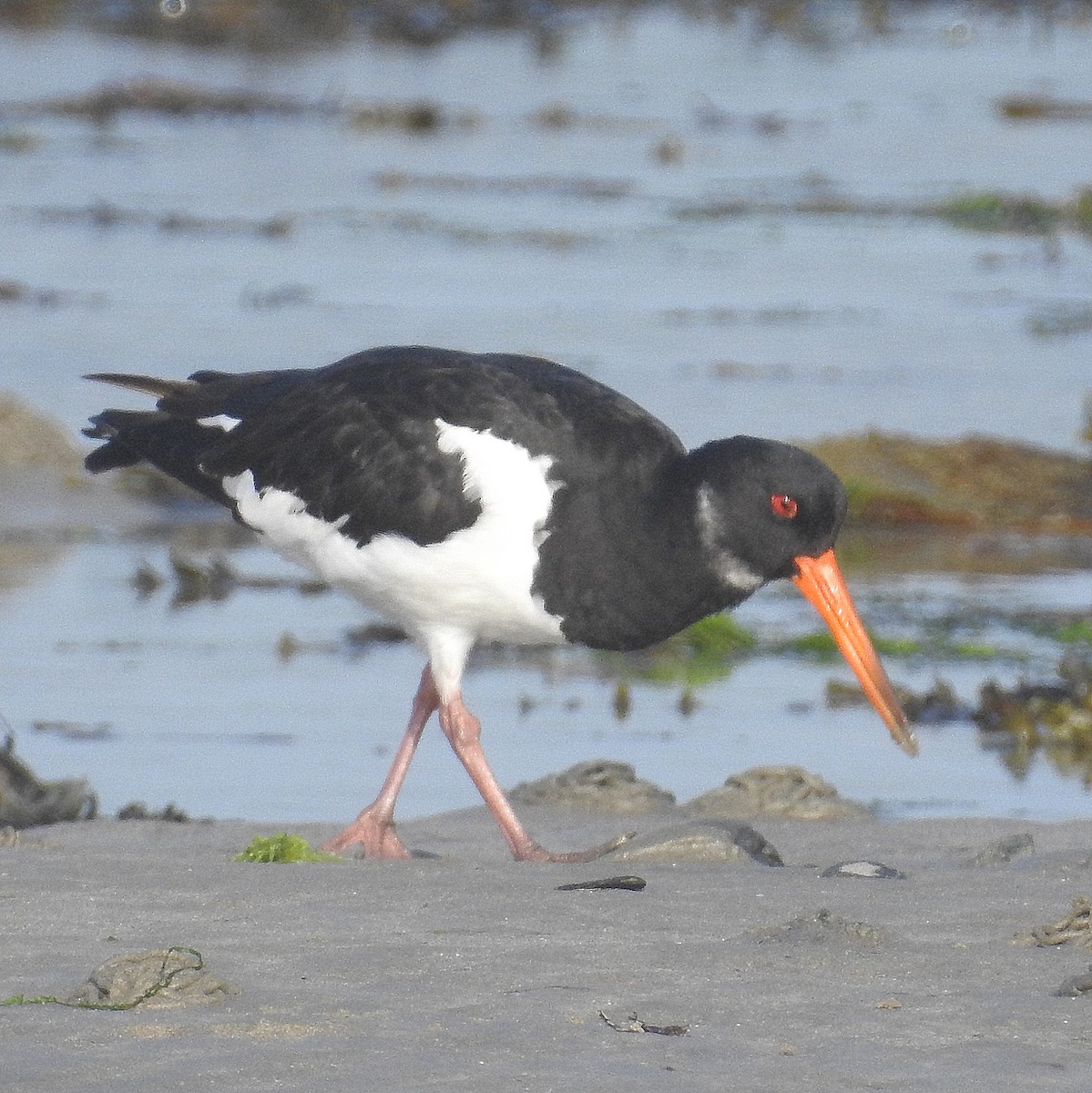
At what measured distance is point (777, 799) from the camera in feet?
19.4

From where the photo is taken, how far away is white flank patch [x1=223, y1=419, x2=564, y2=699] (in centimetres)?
543

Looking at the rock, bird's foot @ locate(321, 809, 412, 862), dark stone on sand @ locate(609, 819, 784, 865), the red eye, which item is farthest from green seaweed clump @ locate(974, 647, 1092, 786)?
the rock

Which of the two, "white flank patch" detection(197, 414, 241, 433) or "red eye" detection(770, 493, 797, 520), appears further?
"white flank patch" detection(197, 414, 241, 433)

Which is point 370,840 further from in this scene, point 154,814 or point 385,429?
point 385,429

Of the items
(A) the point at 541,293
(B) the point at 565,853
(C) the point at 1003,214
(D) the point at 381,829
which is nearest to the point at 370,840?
(D) the point at 381,829

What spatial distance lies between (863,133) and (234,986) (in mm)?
18113

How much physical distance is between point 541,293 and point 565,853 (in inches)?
317

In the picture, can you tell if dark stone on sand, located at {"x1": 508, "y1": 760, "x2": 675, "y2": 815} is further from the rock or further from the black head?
the rock

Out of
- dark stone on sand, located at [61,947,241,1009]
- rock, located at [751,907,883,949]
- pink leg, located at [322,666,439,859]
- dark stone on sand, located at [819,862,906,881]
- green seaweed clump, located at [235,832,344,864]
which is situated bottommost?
pink leg, located at [322,666,439,859]

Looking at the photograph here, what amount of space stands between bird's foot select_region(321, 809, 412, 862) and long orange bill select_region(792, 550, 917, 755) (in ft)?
3.46

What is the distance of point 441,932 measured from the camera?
13.3 feet

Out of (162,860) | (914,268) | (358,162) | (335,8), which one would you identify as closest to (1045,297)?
(914,268)

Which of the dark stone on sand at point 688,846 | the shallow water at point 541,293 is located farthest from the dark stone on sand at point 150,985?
the shallow water at point 541,293

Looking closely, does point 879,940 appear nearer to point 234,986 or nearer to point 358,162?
point 234,986
